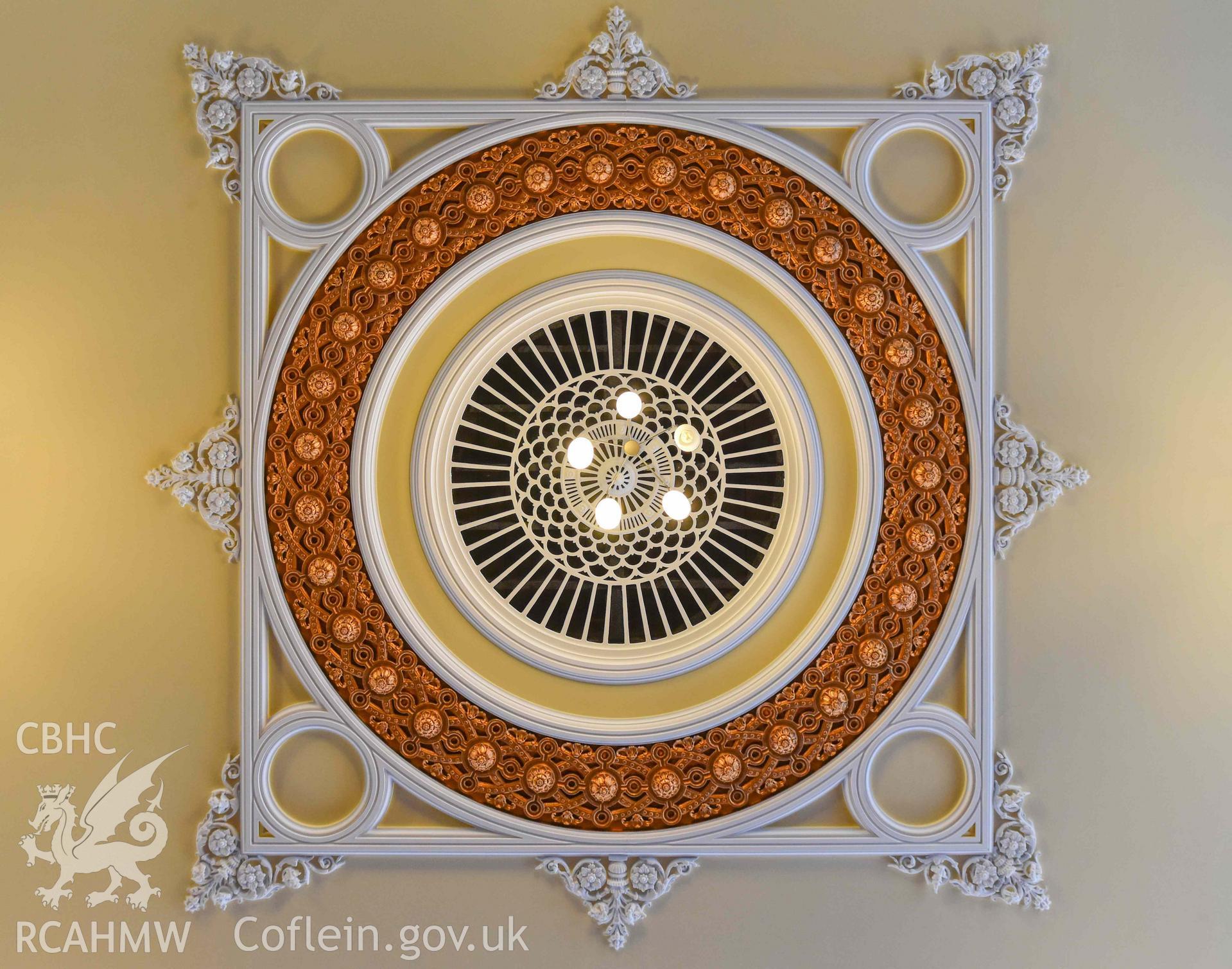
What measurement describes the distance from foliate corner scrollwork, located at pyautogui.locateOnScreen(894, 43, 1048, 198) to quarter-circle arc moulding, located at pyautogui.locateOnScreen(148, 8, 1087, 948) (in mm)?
17

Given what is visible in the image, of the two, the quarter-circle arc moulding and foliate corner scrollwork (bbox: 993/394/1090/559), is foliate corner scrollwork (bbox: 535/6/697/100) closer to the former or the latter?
the quarter-circle arc moulding

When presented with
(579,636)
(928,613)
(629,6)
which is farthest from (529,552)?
(629,6)

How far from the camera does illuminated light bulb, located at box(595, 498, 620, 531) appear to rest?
3951 mm

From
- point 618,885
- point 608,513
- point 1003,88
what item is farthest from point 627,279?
point 618,885

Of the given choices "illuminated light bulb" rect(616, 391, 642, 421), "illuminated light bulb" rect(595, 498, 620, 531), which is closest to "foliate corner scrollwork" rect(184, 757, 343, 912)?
"illuminated light bulb" rect(595, 498, 620, 531)

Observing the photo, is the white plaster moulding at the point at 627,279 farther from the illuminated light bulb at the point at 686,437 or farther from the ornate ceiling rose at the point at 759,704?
the illuminated light bulb at the point at 686,437

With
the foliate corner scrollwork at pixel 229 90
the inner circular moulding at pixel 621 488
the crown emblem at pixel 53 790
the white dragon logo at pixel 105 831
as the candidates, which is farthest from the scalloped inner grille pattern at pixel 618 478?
the crown emblem at pixel 53 790

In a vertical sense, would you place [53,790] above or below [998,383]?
below

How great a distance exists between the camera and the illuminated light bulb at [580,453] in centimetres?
402

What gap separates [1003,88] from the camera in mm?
4309

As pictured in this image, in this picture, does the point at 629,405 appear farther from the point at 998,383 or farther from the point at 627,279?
the point at 998,383

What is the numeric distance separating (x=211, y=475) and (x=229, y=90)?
1.82 m

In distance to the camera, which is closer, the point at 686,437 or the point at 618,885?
the point at 686,437

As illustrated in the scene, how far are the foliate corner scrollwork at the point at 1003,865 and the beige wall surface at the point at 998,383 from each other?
0.32 feet
